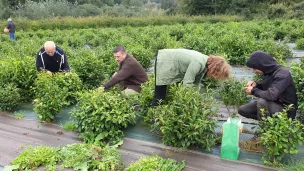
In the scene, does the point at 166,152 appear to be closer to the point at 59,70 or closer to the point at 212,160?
the point at 212,160

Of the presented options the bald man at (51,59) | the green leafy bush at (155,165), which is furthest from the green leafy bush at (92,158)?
the bald man at (51,59)

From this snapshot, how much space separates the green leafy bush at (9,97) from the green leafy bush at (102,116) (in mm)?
2105

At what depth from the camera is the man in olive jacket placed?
549 centimetres

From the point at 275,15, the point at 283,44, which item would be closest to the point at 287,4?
the point at 275,15

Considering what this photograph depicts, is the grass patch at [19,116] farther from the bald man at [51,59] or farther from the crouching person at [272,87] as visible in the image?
the crouching person at [272,87]

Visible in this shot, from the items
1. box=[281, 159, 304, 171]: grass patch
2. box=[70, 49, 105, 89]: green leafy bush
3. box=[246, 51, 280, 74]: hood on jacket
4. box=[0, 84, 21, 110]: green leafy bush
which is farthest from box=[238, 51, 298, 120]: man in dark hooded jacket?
box=[0, 84, 21, 110]: green leafy bush

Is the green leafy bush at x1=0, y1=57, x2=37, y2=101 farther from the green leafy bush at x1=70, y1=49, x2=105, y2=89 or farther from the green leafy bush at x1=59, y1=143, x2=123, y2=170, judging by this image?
the green leafy bush at x1=59, y1=143, x2=123, y2=170

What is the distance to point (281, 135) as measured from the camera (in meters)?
3.79

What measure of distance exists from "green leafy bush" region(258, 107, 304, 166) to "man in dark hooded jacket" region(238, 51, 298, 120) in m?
0.27

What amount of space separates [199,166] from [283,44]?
635 cm

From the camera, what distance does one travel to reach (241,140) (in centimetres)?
468

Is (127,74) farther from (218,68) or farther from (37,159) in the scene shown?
(37,159)

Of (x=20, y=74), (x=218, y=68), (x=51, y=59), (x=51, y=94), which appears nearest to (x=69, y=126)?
(x=51, y=94)

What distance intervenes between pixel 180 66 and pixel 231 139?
134 centimetres
